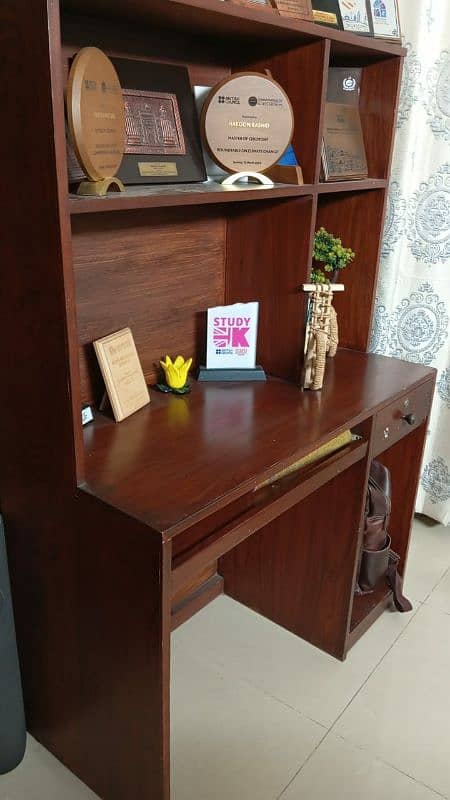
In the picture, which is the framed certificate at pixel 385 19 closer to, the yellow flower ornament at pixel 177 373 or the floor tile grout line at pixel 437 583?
the yellow flower ornament at pixel 177 373

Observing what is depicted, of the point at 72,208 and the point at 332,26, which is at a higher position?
the point at 332,26

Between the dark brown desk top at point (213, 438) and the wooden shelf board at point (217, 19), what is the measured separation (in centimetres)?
77

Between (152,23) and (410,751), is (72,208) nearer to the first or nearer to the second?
(152,23)

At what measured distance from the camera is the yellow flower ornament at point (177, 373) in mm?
1557

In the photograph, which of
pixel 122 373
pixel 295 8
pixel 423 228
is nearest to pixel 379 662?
pixel 122 373

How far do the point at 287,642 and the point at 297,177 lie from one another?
124cm

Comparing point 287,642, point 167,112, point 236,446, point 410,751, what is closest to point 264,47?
point 167,112

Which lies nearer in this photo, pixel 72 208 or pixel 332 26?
pixel 72 208

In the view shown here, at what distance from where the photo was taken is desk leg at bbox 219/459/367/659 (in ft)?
5.53

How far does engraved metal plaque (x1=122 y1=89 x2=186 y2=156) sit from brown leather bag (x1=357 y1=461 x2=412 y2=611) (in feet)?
3.33

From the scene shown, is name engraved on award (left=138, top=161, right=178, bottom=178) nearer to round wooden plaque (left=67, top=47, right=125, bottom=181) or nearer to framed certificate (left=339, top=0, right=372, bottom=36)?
round wooden plaque (left=67, top=47, right=125, bottom=181)

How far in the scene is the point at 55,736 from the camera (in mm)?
1452

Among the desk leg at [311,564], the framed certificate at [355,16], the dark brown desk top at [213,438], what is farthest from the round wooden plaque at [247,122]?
the desk leg at [311,564]

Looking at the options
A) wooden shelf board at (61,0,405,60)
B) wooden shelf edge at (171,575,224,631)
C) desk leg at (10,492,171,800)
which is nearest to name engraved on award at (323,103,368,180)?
wooden shelf board at (61,0,405,60)
